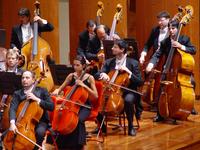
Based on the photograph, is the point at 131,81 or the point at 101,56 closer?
the point at 131,81

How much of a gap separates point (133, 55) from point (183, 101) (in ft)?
2.61

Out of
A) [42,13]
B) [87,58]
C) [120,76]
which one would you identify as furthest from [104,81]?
[42,13]

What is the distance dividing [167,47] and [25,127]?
2405mm

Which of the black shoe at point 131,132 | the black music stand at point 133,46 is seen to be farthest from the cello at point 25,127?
the black music stand at point 133,46

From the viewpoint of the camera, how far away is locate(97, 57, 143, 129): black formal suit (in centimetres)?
578

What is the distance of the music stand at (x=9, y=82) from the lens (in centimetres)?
477

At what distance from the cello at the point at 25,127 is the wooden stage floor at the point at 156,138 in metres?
0.85

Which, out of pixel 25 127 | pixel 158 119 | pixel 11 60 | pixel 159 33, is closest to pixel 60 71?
pixel 11 60

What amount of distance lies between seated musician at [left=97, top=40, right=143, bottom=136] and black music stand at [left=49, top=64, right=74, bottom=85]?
0.39m

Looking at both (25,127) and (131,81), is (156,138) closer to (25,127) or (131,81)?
(131,81)

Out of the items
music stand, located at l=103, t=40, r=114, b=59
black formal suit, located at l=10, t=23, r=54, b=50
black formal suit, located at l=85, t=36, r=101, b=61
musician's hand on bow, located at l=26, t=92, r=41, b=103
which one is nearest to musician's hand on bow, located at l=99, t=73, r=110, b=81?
music stand, located at l=103, t=40, r=114, b=59

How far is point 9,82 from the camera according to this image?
479 cm

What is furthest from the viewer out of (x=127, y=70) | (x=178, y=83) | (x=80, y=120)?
(x=178, y=83)

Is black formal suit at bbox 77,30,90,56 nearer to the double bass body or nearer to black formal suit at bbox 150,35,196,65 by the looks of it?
black formal suit at bbox 150,35,196,65
